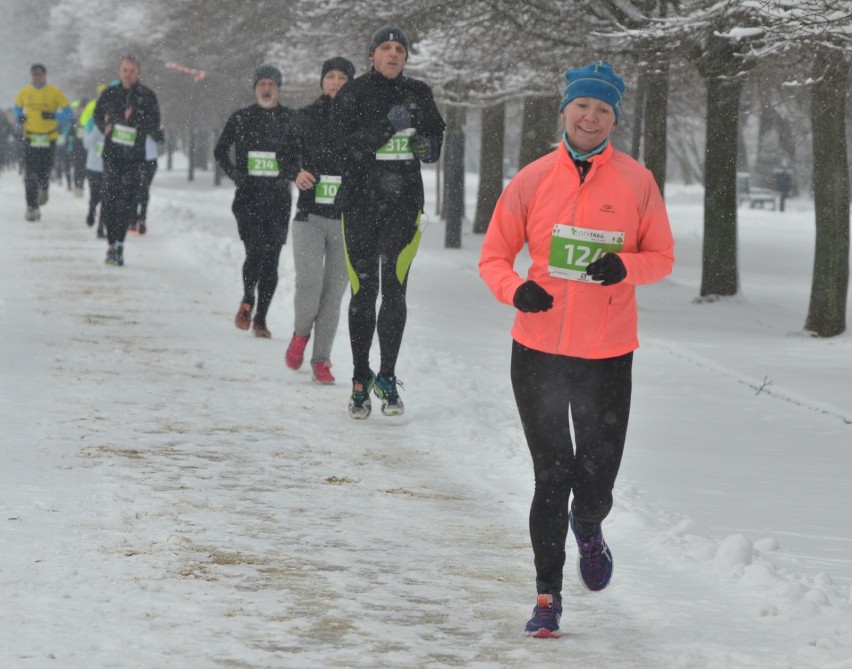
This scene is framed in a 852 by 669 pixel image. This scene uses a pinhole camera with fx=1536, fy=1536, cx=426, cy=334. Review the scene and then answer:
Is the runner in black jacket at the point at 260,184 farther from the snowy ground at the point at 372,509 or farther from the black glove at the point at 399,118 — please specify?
the black glove at the point at 399,118

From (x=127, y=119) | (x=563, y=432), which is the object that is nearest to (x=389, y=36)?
(x=563, y=432)

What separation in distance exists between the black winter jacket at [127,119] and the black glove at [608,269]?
12.5 metres

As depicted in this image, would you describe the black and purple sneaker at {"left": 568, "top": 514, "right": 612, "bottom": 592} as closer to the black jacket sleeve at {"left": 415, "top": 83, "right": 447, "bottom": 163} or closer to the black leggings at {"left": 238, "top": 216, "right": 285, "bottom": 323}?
the black jacket sleeve at {"left": 415, "top": 83, "right": 447, "bottom": 163}

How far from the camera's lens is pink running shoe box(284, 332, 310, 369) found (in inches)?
399

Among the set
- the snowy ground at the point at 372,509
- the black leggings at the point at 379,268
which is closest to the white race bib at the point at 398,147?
the black leggings at the point at 379,268

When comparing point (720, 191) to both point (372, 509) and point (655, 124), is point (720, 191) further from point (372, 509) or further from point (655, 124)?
point (372, 509)

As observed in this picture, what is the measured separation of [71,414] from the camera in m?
8.12

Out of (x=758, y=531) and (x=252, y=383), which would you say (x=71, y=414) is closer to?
(x=252, y=383)

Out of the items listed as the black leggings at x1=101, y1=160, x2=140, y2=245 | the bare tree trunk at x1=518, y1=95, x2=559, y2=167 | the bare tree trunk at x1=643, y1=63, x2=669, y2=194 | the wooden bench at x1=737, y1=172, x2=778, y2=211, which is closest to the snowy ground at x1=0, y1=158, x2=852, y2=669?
the black leggings at x1=101, y1=160, x2=140, y2=245

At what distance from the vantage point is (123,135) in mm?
16688

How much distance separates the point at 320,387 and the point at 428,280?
9143 mm

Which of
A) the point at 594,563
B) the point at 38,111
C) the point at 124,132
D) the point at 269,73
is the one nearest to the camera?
the point at 594,563

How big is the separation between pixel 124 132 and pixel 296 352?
732 cm

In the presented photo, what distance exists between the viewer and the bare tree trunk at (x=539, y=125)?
77.3 feet
